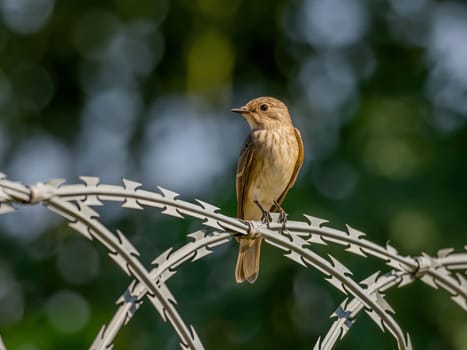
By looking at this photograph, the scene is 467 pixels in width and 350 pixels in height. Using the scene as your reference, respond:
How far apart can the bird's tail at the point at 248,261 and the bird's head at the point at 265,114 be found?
1.28 metres

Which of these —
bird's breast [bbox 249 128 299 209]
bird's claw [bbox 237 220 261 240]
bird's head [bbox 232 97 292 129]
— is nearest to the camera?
bird's claw [bbox 237 220 261 240]

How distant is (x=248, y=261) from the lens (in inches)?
177

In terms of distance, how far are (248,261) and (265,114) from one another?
1462mm

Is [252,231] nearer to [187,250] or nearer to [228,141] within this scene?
[187,250]

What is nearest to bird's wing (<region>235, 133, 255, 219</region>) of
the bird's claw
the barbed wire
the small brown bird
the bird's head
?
the small brown bird

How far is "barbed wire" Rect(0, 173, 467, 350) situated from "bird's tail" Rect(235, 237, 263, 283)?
1.22 m

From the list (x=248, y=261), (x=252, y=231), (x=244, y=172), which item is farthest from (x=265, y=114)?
(x=252, y=231)

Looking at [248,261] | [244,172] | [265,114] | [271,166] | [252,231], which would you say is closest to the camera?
[252,231]

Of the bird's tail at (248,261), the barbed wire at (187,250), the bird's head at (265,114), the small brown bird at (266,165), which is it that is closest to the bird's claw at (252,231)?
the barbed wire at (187,250)

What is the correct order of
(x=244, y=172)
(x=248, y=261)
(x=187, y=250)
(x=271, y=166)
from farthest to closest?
(x=244, y=172)
(x=271, y=166)
(x=248, y=261)
(x=187, y=250)

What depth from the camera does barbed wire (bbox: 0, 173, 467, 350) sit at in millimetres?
2365

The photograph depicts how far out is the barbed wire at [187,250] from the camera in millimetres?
2365

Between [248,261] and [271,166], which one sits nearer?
[248,261]

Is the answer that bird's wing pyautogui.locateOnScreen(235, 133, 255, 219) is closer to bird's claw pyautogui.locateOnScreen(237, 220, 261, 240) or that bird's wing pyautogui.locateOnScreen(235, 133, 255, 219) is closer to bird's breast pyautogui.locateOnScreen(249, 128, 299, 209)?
bird's breast pyautogui.locateOnScreen(249, 128, 299, 209)
